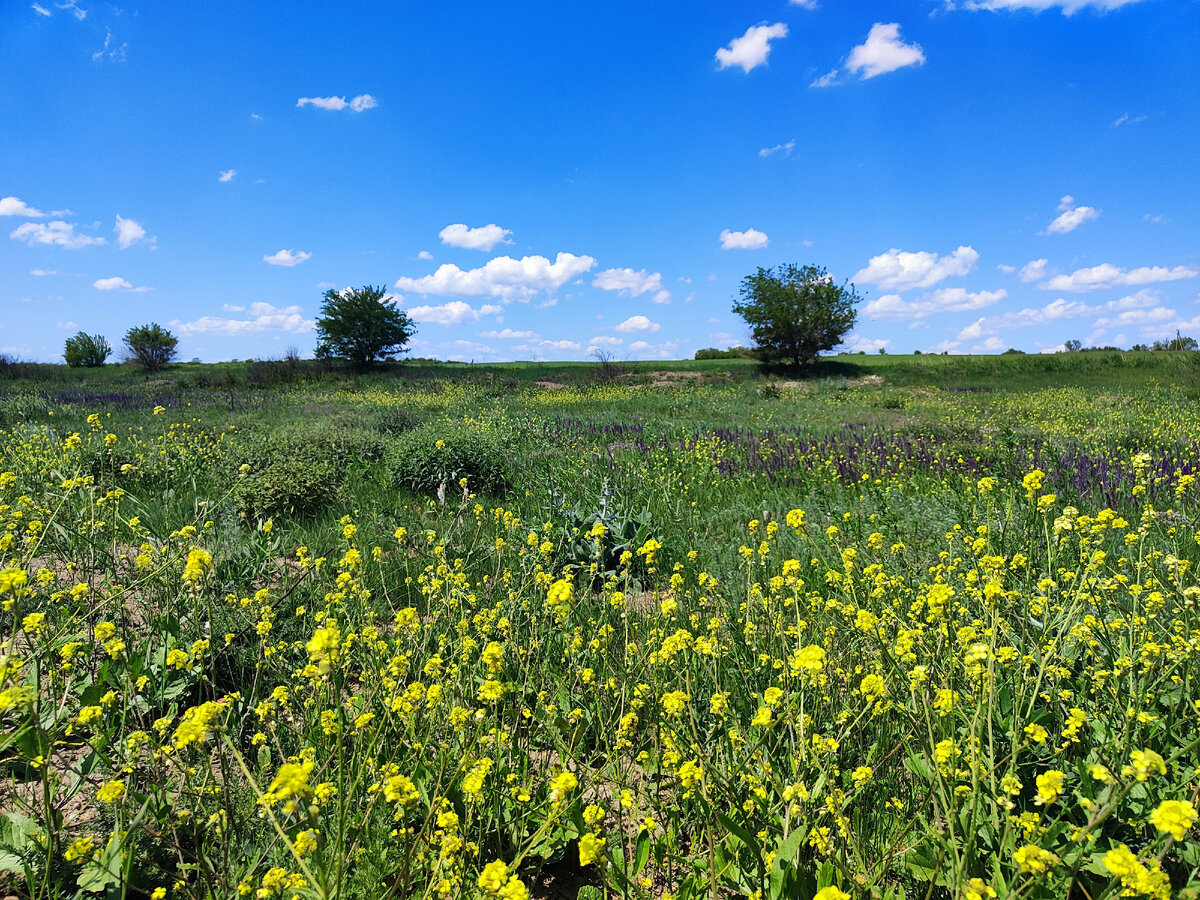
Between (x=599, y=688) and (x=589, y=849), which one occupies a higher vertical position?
(x=589, y=849)

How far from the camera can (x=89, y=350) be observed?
169ft

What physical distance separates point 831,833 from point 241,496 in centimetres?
611

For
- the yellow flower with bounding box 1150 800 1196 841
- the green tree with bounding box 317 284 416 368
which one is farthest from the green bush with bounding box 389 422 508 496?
the green tree with bounding box 317 284 416 368

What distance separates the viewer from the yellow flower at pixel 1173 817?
3.27ft

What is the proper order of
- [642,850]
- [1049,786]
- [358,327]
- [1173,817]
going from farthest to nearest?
[358,327] → [642,850] → [1049,786] → [1173,817]

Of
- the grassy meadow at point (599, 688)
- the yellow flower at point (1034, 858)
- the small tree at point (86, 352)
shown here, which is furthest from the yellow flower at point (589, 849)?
the small tree at point (86, 352)

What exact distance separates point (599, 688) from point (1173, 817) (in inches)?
81.5

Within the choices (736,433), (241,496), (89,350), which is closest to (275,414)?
(241,496)

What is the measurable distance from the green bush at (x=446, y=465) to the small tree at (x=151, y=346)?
45084mm

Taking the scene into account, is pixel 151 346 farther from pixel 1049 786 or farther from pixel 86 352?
pixel 1049 786

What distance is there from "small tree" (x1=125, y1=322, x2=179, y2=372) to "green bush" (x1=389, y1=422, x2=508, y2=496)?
45084 mm

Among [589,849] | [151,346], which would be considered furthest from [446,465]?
[151,346]

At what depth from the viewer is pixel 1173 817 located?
3.38ft

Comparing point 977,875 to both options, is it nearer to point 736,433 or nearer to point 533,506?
point 533,506
